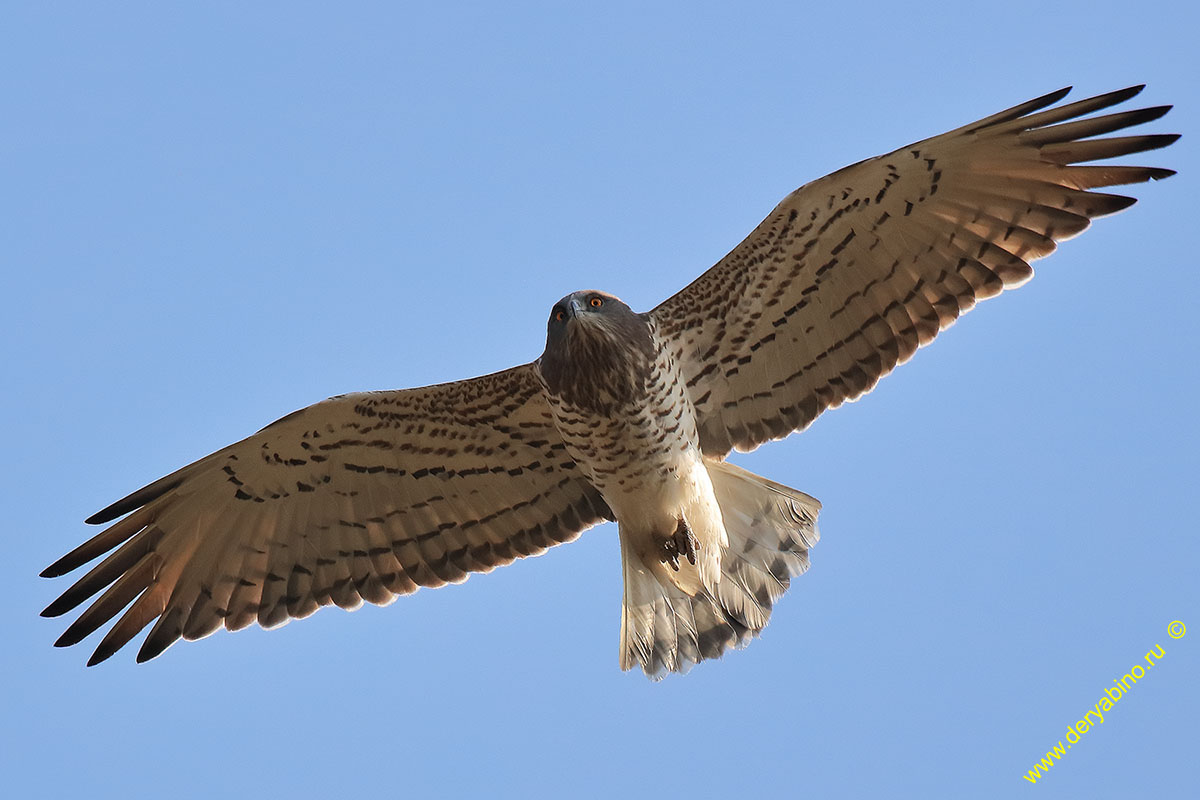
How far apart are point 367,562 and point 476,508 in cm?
78

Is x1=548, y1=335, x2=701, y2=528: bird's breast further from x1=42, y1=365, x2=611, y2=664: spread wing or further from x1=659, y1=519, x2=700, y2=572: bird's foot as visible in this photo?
x1=42, y1=365, x2=611, y2=664: spread wing

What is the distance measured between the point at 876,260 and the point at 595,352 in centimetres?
184

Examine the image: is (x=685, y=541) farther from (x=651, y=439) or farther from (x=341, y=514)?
(x=341, y=514)

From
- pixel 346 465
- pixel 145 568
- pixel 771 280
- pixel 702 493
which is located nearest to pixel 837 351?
pixel 771 280

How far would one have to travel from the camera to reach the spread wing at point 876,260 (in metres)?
8.52

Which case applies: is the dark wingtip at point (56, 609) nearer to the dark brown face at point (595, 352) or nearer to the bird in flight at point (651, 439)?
the bird in flight at point (651, 439)

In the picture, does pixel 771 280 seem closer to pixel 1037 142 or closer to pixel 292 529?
pixel 1037 142

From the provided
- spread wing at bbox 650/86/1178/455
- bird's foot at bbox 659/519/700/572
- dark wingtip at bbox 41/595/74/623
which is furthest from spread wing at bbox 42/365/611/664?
spread wing at bbox 650/86/1178/455

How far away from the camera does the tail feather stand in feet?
30.4

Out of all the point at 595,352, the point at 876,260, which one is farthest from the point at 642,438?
the point at 876,260

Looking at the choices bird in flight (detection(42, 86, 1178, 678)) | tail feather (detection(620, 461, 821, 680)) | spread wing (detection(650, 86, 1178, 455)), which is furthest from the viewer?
tail feather (detection(620, 461, 821, 680))

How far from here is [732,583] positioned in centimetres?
930

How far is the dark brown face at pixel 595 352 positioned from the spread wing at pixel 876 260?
461mm

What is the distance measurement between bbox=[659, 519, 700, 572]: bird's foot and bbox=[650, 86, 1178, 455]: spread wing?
2.08 feet
